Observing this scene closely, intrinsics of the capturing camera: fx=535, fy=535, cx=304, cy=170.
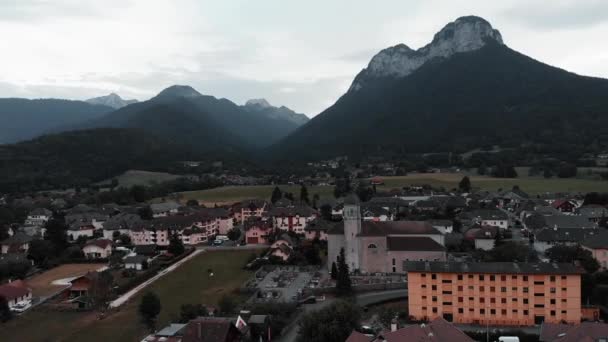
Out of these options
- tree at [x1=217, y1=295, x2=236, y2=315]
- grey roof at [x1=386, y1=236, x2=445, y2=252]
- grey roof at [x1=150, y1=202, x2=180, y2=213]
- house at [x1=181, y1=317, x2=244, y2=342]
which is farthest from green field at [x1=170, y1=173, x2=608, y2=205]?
house at [x1=181, y1=317, x2=244, y2=342]

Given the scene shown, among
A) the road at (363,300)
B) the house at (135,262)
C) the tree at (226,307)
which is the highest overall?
the tree at (226,307)

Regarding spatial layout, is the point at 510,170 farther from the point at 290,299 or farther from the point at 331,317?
the point at 331,317

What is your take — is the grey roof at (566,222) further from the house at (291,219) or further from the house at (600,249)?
the house at (291,219)

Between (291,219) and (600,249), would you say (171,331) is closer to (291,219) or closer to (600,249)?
(600,249)

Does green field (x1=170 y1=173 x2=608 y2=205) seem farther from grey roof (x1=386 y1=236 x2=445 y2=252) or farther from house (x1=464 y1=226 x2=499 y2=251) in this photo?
grey roof (x1=386 y1=236 x2=445 y2=252)

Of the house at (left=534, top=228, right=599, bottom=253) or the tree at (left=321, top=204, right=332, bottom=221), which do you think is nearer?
the house at (left=534, top=228, right=599, bottom=253)

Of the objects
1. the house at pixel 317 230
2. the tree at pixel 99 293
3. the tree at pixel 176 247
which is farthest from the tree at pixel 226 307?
the house at pixel 317 230

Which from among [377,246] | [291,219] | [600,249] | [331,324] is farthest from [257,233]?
[331,324]
